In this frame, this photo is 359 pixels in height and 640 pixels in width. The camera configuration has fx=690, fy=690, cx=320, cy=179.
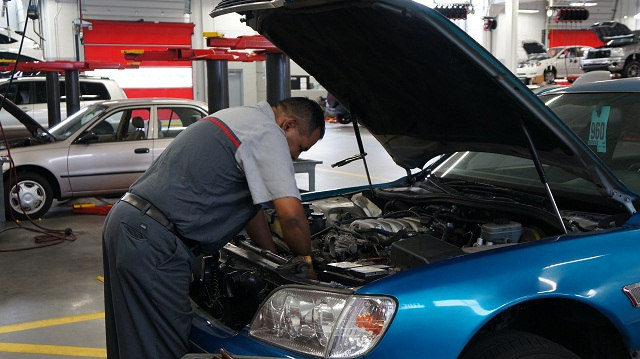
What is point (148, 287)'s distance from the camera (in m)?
2.40

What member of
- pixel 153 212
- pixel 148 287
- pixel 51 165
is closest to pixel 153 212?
pixel 153 212

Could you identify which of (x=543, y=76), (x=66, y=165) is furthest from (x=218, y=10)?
(x=543, y=76)

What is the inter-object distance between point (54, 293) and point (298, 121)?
11.0 ft

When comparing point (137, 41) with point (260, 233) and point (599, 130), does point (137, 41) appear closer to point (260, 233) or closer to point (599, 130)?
point (260, 233)

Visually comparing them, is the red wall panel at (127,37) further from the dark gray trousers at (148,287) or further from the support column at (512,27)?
the dark gray trousers at (148,287)

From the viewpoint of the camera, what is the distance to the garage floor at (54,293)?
414 centimetres

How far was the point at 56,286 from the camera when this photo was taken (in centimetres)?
538

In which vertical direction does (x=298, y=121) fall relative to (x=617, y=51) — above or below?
below

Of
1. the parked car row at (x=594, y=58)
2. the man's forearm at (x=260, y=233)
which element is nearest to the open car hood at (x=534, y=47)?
the parked car row at (x=594, y=58)

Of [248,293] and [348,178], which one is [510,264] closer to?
[248,293]

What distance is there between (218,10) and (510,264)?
1453 mm

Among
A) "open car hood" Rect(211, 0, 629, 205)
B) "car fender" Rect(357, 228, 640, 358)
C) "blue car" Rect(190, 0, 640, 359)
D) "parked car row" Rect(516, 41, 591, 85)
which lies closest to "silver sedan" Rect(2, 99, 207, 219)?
"blue car" Rect(190, 0, 640, 359)

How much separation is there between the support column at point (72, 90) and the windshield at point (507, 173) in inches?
380

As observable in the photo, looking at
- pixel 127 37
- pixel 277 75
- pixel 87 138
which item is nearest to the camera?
pixel 277 75
